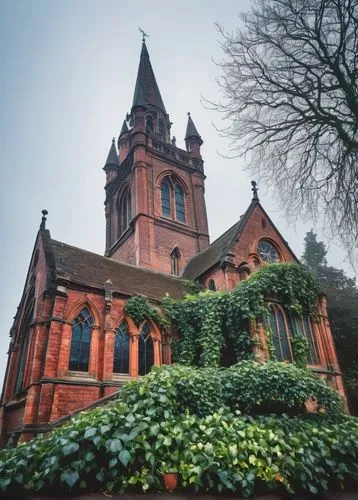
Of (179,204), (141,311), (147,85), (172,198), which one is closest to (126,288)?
(141,311)

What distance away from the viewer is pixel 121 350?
13.4 metres

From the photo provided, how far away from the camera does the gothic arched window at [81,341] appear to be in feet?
39.6

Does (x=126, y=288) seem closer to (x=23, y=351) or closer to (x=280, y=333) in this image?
(x=23, y=351)

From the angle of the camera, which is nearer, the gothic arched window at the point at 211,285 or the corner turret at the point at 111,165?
the gothic arched window at the point at 211,285

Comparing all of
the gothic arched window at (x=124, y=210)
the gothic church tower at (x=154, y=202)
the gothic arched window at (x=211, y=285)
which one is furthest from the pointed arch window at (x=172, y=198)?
the gothic arched window at (x=211, y=285)

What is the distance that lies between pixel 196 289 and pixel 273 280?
5.06 metres

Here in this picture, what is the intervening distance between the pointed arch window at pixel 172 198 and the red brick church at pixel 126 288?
0.32ft

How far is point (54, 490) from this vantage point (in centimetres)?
428

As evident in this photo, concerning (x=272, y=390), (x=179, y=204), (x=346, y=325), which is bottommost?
(x=272, y=390)

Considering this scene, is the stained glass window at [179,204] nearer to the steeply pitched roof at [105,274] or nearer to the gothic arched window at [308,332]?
the steeply pitched roof at [105,274]

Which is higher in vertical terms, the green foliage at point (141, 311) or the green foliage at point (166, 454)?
the green foliage at point (141, 311)

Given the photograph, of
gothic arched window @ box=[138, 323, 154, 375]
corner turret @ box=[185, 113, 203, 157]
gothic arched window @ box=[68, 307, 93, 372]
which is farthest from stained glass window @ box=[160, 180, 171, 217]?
Result: gothic arched window @ box=[68, 307, 93, 372]

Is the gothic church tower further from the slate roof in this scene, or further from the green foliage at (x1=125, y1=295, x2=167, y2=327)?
the green foliage at (x1=125, y1=295, x2=167, y2=327)

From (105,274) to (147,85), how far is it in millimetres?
26313
